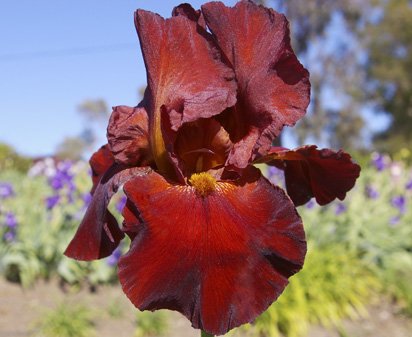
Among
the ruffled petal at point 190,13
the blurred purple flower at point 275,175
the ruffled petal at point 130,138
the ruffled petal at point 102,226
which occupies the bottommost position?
the blurred purple flower at point 275,175

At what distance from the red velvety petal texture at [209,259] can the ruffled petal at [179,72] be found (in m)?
0.13

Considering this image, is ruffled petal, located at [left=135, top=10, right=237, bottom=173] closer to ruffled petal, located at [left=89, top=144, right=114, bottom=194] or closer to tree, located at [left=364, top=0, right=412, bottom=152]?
ruffled petal, located at [left=89, top=144, right=114, bottom=194]

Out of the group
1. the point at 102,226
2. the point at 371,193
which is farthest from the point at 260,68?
the point at 371,193

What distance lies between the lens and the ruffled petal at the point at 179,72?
97 centimetres

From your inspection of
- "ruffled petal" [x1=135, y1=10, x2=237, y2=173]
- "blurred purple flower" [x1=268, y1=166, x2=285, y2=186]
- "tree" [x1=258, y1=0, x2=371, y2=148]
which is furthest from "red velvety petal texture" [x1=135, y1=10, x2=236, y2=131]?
"tree" [x1=258, y1=0, x2=371, y2=148]

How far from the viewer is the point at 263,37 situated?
976 mm

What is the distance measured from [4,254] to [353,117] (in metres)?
26.6

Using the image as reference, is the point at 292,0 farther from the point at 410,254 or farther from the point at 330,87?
the point at 410,254

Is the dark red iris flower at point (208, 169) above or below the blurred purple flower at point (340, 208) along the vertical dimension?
above

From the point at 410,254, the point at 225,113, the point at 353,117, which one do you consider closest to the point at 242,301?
the point at 225,113

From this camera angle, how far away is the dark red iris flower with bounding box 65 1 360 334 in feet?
2.82

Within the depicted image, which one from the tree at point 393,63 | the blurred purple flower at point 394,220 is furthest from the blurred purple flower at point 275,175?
the tree at point 393,63

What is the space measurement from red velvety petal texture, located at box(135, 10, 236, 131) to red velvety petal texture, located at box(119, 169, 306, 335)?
17 centimetres

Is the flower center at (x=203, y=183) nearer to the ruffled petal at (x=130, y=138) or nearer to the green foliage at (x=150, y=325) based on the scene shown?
the ruffled petal at (x=130, y=138)
